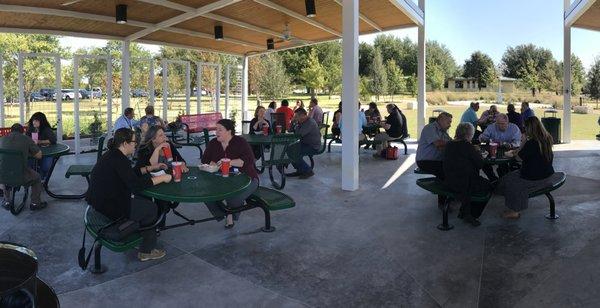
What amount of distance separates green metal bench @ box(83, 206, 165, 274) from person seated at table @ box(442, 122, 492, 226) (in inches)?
121

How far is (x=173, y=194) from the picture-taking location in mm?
3648

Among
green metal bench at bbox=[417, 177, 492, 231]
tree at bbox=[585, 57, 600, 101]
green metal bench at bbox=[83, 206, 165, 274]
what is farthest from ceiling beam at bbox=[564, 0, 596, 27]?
tree at bbox=[585, 57, 600, 101]

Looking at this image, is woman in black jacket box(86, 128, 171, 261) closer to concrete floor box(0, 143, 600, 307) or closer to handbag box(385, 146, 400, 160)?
concrete floor box(0, 143, 600, 307)

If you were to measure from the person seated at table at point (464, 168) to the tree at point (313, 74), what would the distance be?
103 ft

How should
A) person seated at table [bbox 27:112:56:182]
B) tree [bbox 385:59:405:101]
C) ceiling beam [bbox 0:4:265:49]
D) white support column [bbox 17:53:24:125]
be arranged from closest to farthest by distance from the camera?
person seated at table [bbox 27:112:56:182] → ceiling beam [bbox 0:4:265:49] → white support column [bbox 17:53:24:125] → tree [bbox 385:59:405:101]

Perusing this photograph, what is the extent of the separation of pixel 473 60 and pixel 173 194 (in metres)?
58.8

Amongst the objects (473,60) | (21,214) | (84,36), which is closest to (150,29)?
(84,36)

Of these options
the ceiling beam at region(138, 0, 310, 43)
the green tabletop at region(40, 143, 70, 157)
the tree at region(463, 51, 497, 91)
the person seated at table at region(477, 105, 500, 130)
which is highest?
A: the tree at region(463, 51, 497, 91)

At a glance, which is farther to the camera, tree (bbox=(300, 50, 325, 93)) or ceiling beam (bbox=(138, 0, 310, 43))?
tree (bbox=(300, 50, 325, 93))

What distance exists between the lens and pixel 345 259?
4152mm

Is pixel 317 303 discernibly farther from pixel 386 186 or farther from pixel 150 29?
pixel 150 29

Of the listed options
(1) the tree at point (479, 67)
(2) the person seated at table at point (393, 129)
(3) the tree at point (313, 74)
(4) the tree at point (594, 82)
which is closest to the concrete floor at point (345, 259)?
(2) the person seated at table at point (393, 129)

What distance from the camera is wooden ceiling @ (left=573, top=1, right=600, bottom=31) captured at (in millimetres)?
10505

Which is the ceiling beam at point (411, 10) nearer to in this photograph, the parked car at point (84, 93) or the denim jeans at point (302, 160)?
the denim jeans at point (302, 160)
